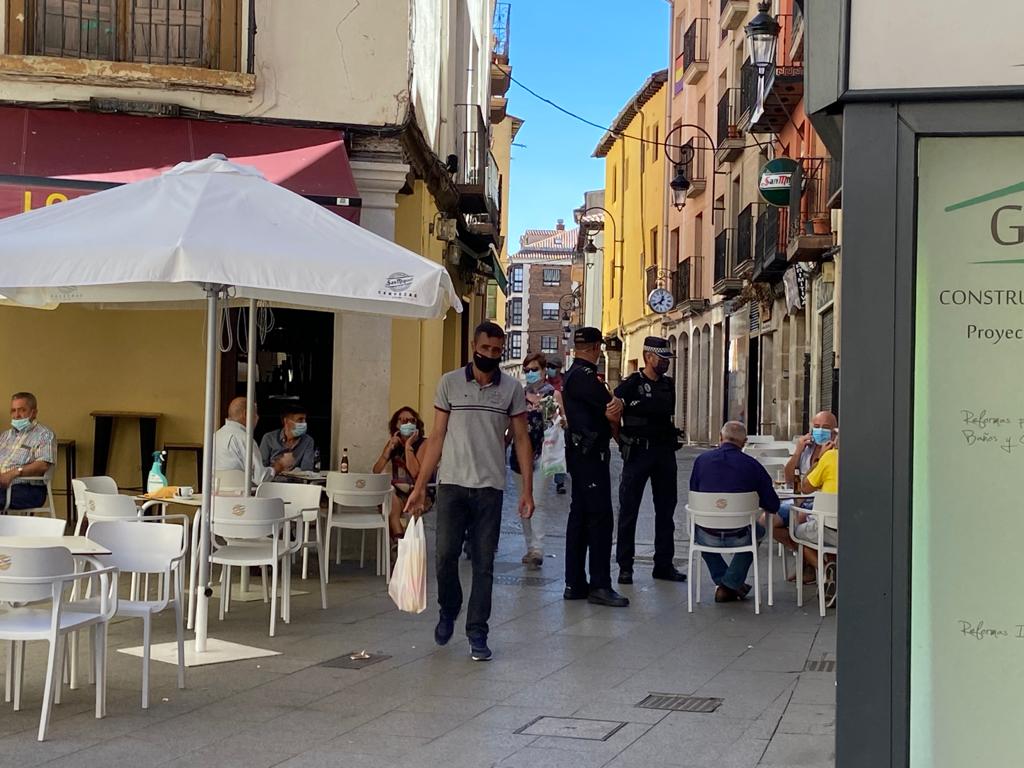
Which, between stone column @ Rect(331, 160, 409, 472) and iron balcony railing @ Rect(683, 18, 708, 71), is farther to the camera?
iron balcony railing @ Rect(683, 18, 708, 71)

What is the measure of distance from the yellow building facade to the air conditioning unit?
25.0m

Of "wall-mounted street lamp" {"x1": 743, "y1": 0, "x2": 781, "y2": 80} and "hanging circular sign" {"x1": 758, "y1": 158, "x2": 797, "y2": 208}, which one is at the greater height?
"wall-mounted street lamp" {"x1": 743, "y1": 0, "x2": 781, "y2": 80}

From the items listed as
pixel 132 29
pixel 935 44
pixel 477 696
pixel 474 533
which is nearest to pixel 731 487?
pixel 474 533

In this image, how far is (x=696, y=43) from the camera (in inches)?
1479

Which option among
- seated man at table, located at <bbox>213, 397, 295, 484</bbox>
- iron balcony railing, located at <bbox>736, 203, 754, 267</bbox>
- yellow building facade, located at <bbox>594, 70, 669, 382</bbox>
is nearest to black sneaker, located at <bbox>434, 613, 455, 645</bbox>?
seated man at table, located at <bbox>213, 397, 295, 484</bbox>

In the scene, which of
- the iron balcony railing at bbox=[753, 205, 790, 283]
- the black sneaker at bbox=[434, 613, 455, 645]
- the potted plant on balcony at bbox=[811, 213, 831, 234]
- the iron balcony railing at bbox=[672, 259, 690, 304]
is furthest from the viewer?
the iron balcony railing at bbox=[672, 259, 690, 304]

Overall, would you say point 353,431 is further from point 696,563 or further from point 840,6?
point 840,6

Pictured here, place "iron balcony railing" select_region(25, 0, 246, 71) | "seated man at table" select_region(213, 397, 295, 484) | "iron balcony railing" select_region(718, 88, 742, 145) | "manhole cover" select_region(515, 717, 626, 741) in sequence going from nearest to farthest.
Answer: "manhole cover" select_region(515, 717, 626, 741) → "seated man at table" select_region(213, 397, 295, 484) → "iron balcony railing" select_region(25, 0, 246, 71) → "iron balcony railing" select_region(718, 88, 742, 145)

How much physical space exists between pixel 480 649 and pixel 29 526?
2472mm

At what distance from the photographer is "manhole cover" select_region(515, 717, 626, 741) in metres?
5.93

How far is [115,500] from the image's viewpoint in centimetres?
852

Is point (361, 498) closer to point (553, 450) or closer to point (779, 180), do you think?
point (553, 450)

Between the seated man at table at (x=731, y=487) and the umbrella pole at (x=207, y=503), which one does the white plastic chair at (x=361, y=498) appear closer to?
the umbrella pole at (x=207, y=503)

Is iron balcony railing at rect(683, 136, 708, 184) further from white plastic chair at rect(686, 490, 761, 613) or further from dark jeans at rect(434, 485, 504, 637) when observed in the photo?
dark jeans at rect(434, 485, 504, 637)
